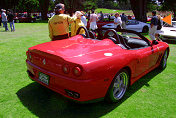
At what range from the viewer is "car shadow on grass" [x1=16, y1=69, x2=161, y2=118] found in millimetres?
2639

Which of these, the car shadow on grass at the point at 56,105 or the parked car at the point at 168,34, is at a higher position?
the parked car at the point at 168,34

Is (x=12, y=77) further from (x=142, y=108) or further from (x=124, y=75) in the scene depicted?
(x=142, y=108)

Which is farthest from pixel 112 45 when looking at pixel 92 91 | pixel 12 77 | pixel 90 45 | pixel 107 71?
pixel 12 77

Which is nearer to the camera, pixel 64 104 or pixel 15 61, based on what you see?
pixel 64 104

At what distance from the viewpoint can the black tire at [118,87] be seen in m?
2.78

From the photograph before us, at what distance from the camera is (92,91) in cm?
242

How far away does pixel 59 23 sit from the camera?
4598 millimetres

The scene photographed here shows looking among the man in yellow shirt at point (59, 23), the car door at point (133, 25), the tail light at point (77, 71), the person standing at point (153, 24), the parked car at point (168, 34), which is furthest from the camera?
the car door at point (133, 25)

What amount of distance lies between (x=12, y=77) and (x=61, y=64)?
2.16m

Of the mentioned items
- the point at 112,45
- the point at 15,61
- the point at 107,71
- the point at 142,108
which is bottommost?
the point at 142,108

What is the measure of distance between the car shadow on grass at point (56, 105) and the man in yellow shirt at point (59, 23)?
6.28 ft

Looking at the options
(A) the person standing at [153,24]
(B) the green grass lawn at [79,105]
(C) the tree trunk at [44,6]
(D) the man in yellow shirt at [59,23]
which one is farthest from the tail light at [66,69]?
(C) the tree trunk at [44,6]

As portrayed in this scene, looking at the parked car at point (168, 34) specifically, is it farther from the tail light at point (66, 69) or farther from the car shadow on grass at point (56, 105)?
the tail light at point (66, 69)

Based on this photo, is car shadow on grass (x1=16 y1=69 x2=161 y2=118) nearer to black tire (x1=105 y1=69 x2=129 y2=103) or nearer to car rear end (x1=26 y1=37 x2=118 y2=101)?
black tire (x1=105 y1=69 x2=129 y2=103)
